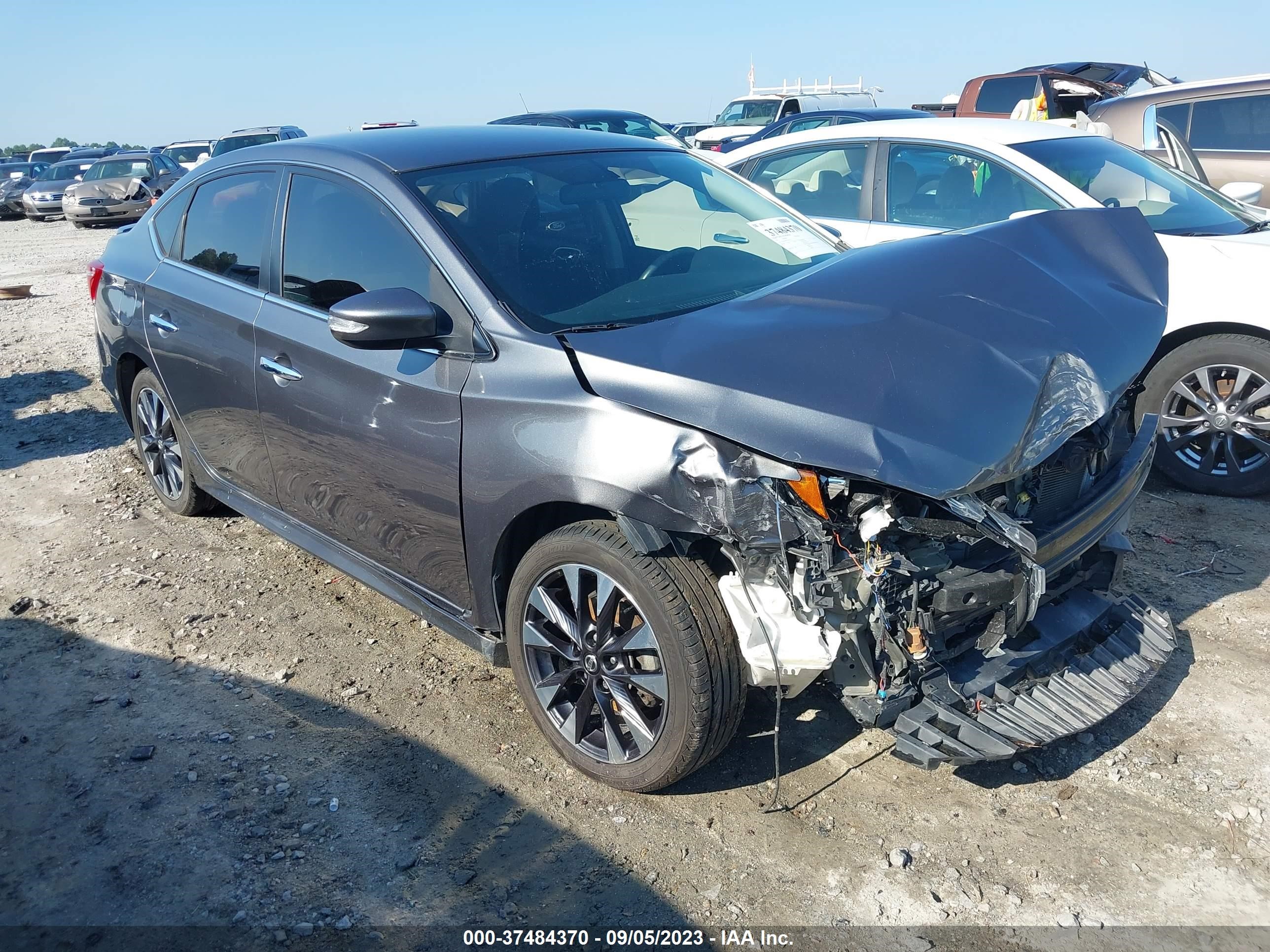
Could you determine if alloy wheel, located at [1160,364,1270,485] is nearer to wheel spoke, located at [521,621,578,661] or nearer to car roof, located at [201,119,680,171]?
car roof, located at [201,119,680,171]

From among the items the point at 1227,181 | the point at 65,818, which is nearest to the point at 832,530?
the point at 65,818

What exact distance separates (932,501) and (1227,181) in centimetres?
801

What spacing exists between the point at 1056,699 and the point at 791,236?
2.07m

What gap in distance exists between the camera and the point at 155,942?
2.58 meters

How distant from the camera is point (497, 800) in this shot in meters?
3.06

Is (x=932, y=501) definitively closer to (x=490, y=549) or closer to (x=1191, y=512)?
(x=490, y=549)

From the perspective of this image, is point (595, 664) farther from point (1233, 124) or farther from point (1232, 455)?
point (1233, 124)

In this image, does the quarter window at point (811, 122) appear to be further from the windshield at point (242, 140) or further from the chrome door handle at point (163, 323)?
the windshield at point (242, 140)

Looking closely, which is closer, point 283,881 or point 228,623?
point 283,881

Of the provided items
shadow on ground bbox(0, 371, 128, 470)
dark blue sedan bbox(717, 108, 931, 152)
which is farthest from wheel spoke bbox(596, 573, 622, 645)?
dark blue sedan bbox(717, 108, 931, 152)

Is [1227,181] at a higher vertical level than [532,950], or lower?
higher

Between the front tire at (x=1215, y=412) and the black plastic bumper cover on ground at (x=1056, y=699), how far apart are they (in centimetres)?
196

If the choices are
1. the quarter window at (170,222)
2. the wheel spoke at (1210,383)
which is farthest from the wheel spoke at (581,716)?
the wheel spoke at (1210,383)

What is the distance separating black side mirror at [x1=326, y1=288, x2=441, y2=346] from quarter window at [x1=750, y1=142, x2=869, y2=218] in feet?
12.5
